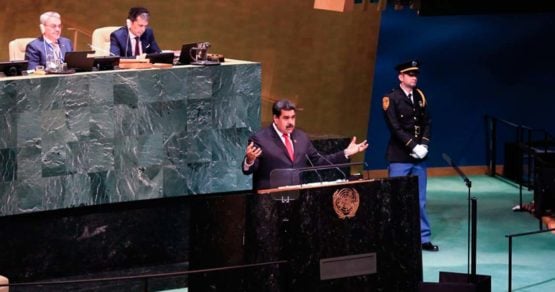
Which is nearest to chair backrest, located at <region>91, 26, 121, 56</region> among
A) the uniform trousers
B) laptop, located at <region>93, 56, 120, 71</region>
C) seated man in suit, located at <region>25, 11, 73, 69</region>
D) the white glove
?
seated man in suit, located at <region>25, 11, 73, 69</region>

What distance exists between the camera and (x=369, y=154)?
50.3 feet

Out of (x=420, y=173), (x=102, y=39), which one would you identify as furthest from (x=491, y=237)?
(x=102, y=39)

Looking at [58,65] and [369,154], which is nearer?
[58,65]

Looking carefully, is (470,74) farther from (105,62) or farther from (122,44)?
(105,62)

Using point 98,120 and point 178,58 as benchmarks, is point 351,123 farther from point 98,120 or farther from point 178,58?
point 98,120

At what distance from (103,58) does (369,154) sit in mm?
6107

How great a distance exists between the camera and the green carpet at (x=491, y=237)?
10398mm

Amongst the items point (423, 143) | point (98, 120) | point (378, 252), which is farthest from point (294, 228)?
point (423, 143)

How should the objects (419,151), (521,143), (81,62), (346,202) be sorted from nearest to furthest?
(346,202) → (81,62) → (419,151) → (521,143)

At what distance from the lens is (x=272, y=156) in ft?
30.5

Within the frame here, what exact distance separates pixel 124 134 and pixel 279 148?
1405 millimetres

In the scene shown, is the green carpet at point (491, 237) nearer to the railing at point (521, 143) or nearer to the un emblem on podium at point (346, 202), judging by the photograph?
the railing at point (521, 143)

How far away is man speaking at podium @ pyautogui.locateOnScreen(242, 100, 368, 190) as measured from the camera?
9234mm

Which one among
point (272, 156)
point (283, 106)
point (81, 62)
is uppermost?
point (81, 62)
